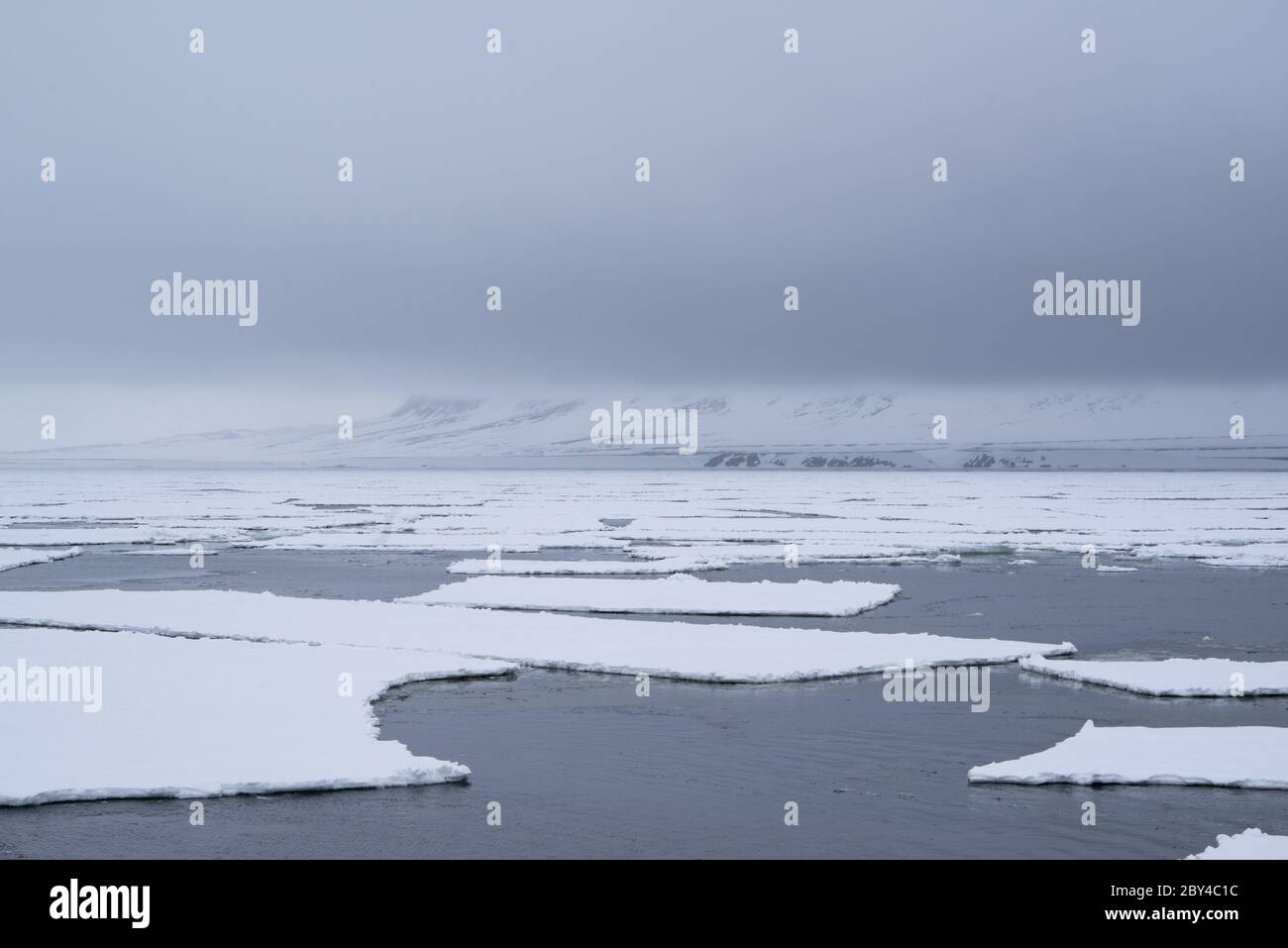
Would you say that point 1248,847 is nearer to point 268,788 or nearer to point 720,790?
point 720,790

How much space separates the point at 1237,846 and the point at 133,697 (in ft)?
30.9

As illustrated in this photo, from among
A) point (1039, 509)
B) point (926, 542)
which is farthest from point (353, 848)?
point (1039, 509)

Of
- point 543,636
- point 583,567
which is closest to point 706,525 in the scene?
point 583,567

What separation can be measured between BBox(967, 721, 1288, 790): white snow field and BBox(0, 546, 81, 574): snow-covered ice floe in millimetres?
21834

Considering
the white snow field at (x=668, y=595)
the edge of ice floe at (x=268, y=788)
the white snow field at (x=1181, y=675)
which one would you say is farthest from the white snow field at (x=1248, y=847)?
the white snow field at (x=668, y=595)

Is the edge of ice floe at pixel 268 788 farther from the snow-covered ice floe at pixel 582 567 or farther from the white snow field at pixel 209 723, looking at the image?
the snow-covered ice floe at pixel 582 567

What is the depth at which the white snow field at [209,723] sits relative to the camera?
30.5 ft

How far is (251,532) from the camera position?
38719 mm

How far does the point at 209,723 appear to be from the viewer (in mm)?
10922

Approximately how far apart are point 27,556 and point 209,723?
19.8m

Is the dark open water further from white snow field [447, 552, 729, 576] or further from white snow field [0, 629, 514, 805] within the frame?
white snow field [447, 552, 729, 576]

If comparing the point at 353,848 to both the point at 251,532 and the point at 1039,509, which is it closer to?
the point at 251,532

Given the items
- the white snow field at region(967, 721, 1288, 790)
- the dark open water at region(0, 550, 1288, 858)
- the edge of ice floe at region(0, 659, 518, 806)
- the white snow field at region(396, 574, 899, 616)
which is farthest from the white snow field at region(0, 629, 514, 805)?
the white snow field at region(396, 574, 899, 616)

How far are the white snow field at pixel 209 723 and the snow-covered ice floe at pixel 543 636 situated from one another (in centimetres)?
110
